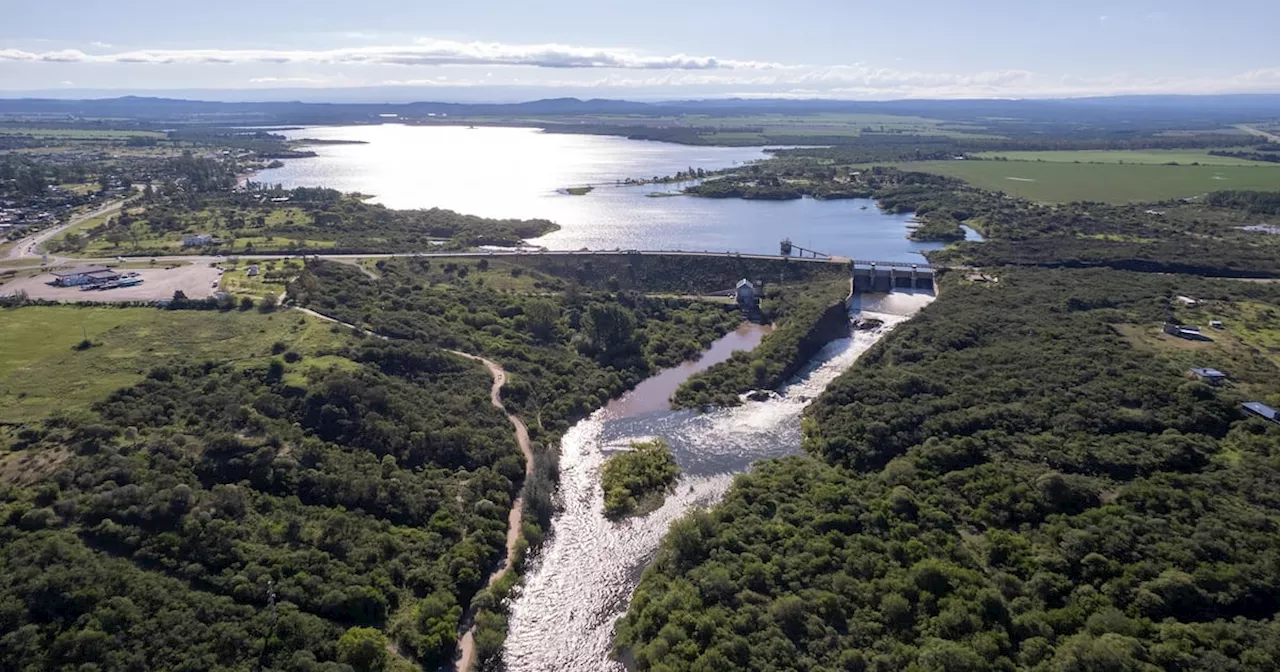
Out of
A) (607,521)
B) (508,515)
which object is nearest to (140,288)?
(508,515)

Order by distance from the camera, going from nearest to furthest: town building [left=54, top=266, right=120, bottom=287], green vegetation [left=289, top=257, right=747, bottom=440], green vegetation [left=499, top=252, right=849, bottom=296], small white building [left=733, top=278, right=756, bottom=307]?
green vegetation [left=289, top=257, right=747, bottom=440]
town building [left=54, top=266, right=120, bottom=287]
small white building [left=733, top=278, right=756, bottom=307]
green vegetation [left=499, top=252, right=849, bottom=296]

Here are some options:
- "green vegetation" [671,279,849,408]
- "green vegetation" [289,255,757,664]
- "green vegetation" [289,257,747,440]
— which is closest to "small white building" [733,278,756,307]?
"green vegetation" [671,279,849,408]

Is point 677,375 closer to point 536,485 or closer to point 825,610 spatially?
point 536,485

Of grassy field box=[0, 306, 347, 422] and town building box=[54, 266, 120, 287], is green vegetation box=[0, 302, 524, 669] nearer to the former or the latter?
grassy field box=[0, 306, 347, 422]

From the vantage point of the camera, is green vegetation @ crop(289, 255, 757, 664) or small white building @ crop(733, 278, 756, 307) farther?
small white building @ crop(733, 278, 756, 307)

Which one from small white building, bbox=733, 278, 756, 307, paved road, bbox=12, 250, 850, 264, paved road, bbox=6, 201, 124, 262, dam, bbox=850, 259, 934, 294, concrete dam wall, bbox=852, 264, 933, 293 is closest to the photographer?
small white building, bbox=733, 278, 756, 307

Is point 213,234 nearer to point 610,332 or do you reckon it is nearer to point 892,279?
point 610,332
